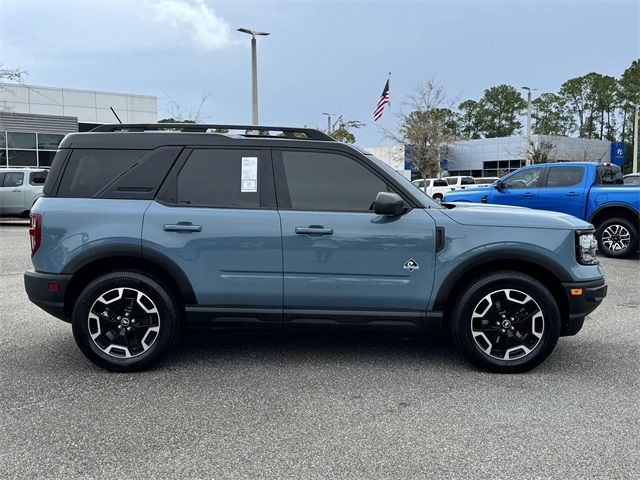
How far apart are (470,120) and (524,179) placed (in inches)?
3487

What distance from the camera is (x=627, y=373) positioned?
4480 mm

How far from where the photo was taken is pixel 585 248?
4438mm

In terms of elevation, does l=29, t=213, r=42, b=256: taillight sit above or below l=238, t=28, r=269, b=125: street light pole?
below

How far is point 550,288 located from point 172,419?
303 cm

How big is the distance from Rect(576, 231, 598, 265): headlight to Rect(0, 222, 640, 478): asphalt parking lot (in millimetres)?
903

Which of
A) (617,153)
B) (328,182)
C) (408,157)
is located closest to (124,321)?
(328,182)

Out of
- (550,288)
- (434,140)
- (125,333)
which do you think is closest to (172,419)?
(125,333)

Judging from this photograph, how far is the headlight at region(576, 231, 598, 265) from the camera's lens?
441 centimetres

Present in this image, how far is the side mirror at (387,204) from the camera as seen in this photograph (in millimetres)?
4207

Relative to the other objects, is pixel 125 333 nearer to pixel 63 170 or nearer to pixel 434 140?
pixel 63 170

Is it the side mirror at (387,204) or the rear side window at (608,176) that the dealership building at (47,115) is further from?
the side mirror at (387,204)

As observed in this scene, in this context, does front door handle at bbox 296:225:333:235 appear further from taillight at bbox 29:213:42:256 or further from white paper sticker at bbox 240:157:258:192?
taillight at bbox 29:213:42:256

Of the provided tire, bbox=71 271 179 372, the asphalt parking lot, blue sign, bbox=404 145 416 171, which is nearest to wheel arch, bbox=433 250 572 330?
the asphalt parking lot

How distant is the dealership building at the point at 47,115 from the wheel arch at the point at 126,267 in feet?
94.9
